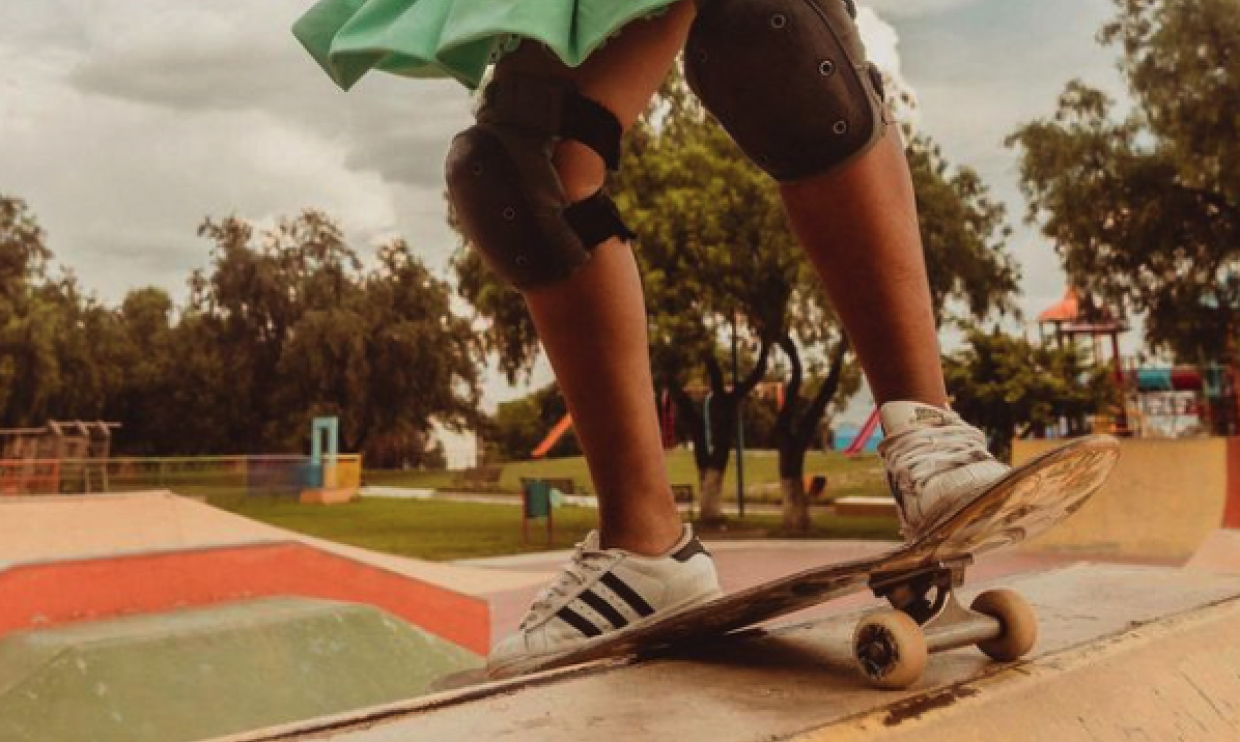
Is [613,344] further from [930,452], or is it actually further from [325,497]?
[325,497]

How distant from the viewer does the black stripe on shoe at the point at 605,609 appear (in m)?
1.30

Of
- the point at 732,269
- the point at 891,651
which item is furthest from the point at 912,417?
the point at 732,269

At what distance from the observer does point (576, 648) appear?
124 cm

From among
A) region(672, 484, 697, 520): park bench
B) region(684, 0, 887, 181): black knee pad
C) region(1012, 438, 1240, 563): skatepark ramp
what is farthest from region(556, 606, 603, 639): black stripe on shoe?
region(672, 484, 697, 520): park bench

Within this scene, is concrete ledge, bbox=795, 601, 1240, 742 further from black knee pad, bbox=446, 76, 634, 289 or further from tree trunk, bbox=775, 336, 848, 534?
tree trunk, bbox=775, 336, 848, 534

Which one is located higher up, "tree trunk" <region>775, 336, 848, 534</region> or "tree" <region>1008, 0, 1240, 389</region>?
"tree" <region>1008, 0, 1240, 389</region>

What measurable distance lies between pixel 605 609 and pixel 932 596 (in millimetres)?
403

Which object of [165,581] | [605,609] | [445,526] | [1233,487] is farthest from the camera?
[445,526]

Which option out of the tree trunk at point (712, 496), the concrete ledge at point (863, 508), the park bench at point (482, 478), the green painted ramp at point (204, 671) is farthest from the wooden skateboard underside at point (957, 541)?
the park bench at point (482, 478)

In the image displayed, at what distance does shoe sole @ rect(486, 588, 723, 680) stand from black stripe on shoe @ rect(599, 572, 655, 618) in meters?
0.01

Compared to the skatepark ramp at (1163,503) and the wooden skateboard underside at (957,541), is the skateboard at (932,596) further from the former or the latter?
the skatepark ramp at (1163,503)

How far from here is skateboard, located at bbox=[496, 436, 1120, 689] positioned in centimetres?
98

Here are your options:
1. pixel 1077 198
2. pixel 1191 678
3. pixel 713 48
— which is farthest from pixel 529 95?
pixel 1077 198

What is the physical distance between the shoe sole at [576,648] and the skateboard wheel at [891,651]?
244 mm
